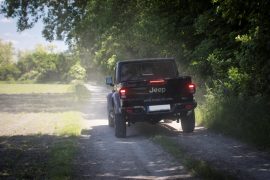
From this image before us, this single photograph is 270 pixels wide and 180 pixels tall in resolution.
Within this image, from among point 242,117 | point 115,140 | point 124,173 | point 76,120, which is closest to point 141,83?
point 115,140

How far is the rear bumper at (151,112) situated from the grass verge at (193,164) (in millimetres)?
1367

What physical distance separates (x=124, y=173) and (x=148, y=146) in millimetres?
2904

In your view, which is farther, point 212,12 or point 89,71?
point 89,71

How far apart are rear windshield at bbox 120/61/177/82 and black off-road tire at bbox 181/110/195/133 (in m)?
1.52

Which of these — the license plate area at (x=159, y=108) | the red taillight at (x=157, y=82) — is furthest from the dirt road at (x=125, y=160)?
the red taillight at (x=157, y=82)

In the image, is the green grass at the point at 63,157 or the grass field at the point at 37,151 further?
the grass field at the point at 37,151

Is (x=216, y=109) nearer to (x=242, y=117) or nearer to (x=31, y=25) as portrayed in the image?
(x=242, y=117)

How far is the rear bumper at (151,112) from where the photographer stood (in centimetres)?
1176

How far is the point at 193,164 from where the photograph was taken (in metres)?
7.86

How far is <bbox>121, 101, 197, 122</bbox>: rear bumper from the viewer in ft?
38.6

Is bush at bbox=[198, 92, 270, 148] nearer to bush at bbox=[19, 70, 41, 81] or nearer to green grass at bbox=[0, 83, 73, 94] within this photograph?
green grass at bbox=[0, 83, 73, 94]

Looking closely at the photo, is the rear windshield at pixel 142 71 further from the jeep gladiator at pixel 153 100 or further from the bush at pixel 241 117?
the bush at pixel 241 117

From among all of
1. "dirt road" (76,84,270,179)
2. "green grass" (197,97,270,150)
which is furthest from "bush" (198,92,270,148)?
"dirt road" (76,84,270,179)

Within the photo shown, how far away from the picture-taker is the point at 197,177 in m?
7.08
